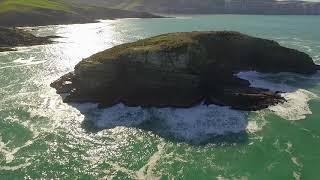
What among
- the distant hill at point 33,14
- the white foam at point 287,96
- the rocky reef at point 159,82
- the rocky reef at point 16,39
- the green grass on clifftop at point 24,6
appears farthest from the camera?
the green grass on clifftop at point 24,6

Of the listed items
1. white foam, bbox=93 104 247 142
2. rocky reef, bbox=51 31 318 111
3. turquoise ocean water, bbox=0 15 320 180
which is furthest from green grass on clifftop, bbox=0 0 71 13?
white foam, bbox=93 104 247 142

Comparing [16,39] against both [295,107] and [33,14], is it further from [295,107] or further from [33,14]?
[295,107]

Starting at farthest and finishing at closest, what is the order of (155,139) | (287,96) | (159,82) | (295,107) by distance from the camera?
(287,96) < (159,82) < (295,107) < (155,139)

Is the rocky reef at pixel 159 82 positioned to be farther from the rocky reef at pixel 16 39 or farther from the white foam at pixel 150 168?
the rocky reef at pixel 16 39

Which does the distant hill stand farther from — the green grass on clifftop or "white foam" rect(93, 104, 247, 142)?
"white foam" rect(93, 104, 247, 142)

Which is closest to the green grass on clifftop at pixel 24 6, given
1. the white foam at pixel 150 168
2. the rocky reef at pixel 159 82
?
the rocky reef at pixel 159 82

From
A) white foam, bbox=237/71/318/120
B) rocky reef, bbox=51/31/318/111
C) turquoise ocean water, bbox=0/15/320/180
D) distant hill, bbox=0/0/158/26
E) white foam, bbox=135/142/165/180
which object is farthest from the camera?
distant hill, bbox=0/0/158/26

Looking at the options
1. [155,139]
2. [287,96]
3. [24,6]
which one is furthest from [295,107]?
[24,6]

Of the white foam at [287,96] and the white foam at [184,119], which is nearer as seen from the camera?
the white foam at [184,119]

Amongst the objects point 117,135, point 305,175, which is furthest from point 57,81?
point 305,175
